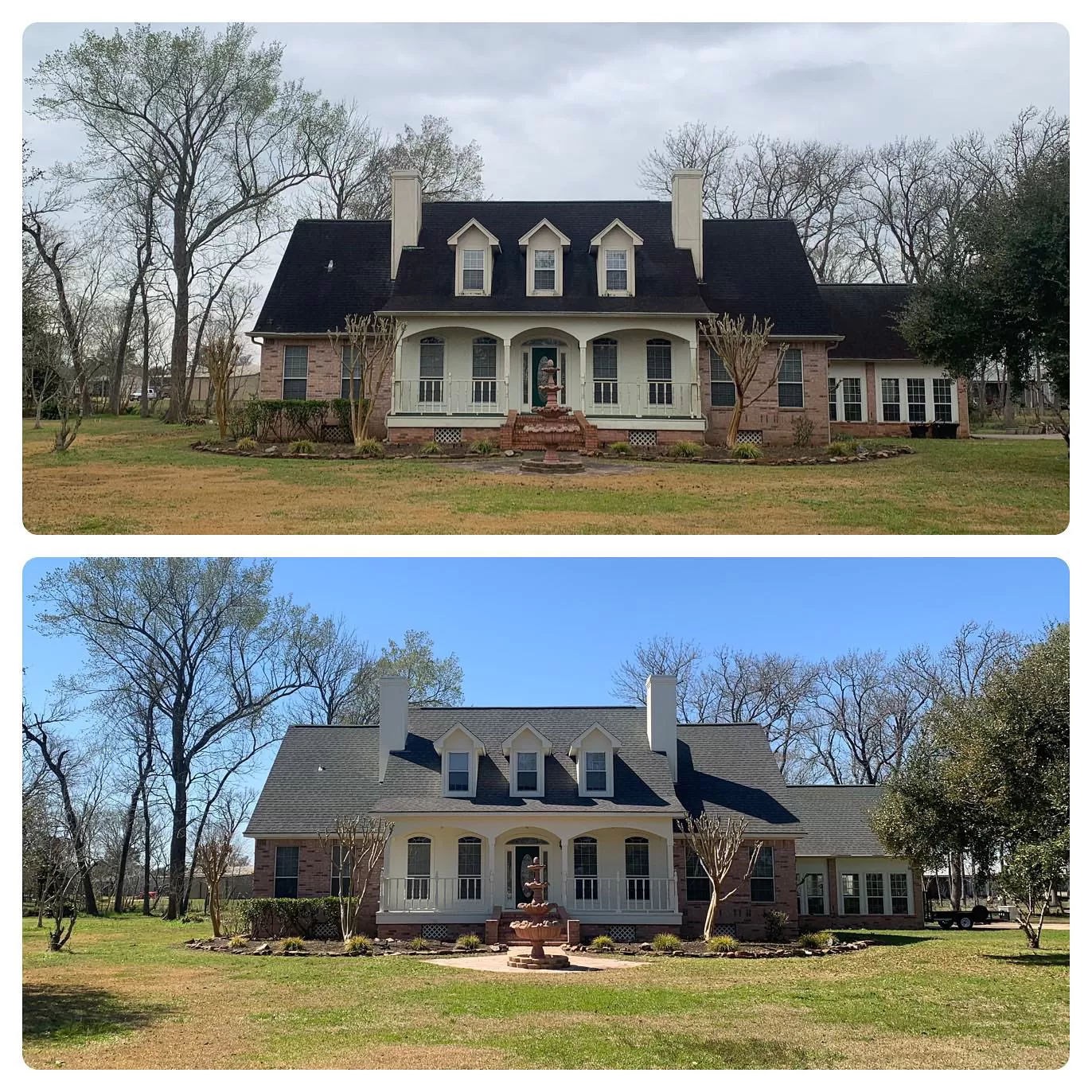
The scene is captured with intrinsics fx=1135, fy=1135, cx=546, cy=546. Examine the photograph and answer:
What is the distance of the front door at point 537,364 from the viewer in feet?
88.1

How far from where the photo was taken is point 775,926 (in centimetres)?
2289

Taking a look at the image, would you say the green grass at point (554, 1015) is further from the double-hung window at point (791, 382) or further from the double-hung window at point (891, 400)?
the double-hung window at point (891, 400)

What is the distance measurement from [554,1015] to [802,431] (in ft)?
53.2

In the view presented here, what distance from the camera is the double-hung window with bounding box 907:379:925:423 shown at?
33.2 meters

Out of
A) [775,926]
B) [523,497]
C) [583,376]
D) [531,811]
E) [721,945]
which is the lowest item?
[775,926]

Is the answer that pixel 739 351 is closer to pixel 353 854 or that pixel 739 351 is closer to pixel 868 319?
pixel 868 319

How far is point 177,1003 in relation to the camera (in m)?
13.8

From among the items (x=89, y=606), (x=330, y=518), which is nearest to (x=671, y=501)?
(x=330, y=518)

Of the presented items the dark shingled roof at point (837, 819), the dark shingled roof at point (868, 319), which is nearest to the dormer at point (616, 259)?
the dark shingled roof at point (868, 319)

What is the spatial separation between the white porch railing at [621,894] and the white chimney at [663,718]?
297cm

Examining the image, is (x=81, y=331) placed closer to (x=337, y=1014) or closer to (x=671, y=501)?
(x=671, y=501)

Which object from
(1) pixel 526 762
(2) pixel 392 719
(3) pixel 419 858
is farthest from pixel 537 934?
(2) pixel 392 719

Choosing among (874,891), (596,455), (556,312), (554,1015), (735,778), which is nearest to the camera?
(554,1015)

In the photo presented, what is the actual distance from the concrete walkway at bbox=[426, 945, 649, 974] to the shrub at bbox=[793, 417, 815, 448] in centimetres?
1234
